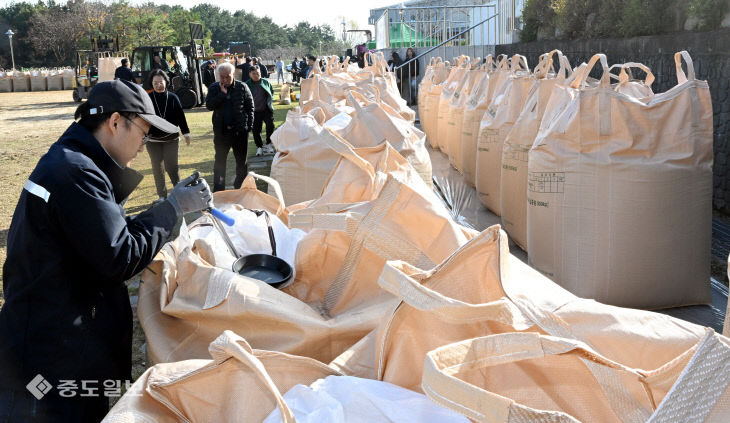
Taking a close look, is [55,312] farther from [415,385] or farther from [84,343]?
[415,385]

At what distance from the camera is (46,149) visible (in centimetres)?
1133

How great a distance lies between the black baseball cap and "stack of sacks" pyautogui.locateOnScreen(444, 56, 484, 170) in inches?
175

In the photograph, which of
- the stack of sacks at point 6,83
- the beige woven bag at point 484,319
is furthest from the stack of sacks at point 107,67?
the beige woven bag at point 484,319

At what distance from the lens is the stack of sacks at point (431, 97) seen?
8.45 meters

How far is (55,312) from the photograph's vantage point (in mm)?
1683

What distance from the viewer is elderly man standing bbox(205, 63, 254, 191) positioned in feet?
22.6

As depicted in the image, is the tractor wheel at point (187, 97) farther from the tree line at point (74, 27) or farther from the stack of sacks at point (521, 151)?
the tree line at point (74, 27)

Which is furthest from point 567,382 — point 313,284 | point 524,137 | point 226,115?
point 226,115

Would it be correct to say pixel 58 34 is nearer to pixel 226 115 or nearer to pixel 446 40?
pixel 446 40

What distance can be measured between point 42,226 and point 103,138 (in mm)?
318

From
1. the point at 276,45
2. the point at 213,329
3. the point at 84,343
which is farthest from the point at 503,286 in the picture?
the point at 276,45

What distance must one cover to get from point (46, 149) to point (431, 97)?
7.10 metres

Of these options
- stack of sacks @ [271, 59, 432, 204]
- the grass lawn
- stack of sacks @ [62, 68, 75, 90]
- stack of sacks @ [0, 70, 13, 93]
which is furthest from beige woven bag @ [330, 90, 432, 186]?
stack of sacks @ [0, 70, 13, 93]

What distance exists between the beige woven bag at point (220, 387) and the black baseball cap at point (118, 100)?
2.77 ft
